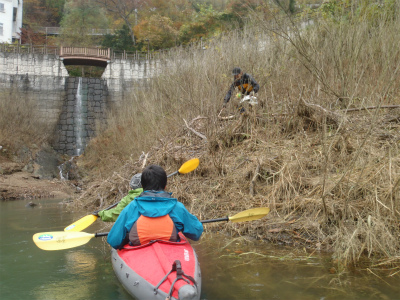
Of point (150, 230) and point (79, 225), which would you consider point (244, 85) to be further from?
point (150, 230)

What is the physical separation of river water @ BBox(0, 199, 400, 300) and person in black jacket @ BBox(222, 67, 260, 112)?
329 centimetres

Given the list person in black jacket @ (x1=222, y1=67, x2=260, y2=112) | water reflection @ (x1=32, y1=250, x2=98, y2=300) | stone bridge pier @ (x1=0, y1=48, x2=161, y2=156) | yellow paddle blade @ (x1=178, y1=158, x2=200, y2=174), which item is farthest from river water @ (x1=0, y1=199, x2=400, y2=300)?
stone bridge pier @ (x1=0, y1=48, x2=161, y2=156)

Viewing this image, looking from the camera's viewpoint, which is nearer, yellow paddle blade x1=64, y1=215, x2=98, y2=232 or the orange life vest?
the orange life vest

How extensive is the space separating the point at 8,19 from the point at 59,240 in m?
37.7

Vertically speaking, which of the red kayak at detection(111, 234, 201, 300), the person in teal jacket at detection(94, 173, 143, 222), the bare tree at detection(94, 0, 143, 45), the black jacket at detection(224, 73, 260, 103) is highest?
the bare tree at detection(94, 0, 143, 45)

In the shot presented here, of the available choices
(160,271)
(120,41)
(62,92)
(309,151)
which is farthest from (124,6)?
(160,271)

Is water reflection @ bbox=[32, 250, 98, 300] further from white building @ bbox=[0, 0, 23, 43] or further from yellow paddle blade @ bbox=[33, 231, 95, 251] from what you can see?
white building @ bbox=[0, 0, 23, 43]

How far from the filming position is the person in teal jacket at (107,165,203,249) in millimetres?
3455

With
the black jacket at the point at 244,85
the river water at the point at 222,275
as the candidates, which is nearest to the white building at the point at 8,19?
the black jacket at the point at 244,85

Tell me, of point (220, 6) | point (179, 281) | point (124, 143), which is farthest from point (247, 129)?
point (220, 6)

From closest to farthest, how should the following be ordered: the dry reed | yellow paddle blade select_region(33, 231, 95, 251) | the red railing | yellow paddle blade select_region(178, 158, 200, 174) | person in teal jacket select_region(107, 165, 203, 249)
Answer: person in teal jacket select_region(107, 165, 203, 249) → yellow paddle blade select_region(33, 231, 95, 251) → the dry reed → yellow paddle blade select_region(178, 158, 200, 174) → the red railing

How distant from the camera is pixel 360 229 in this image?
4227 mm

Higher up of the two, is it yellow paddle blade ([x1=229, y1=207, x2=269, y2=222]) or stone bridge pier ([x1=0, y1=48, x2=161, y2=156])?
stone bridge pier ([x1=0, y1=48, x2=161, y2=156])

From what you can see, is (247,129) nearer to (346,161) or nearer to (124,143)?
(346,161)
